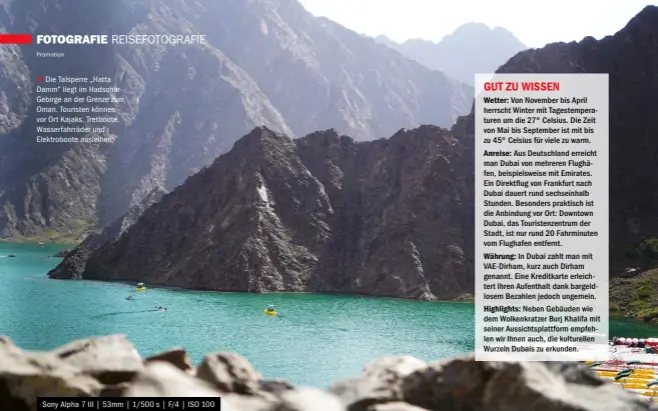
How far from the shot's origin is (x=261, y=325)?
412ft

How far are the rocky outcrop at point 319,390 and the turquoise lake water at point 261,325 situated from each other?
55.8 metres

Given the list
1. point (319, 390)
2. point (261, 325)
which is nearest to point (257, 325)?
point (261, 325)

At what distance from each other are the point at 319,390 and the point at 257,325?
11433 centimetres

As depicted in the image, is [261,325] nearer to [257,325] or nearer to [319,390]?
[257,325]

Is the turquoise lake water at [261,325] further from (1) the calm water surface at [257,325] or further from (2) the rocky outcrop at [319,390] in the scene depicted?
(2) the rocky outcrop at [319,390]

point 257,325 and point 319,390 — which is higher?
point 319,390

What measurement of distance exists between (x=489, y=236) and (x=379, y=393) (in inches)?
207

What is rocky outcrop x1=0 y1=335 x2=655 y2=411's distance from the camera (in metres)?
13.7

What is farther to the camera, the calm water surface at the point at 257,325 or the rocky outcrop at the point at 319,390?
the calm water surface at the point at 257,325

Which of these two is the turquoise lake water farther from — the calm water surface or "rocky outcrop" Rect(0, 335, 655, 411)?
"rocky outcrop" Rect(0, 335, 655, 411)

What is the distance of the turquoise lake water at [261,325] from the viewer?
9419 cm

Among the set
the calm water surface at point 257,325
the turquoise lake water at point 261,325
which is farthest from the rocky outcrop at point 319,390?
the turquoise lake water at point 261,325

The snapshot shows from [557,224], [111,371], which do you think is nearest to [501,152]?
[557,224]

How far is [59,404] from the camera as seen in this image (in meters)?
15.2
